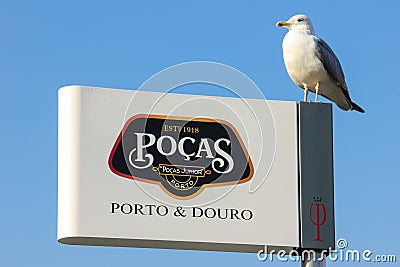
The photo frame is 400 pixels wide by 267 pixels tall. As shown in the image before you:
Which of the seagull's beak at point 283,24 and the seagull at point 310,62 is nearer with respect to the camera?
the seagull at point 310,62

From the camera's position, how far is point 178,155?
13141 mm

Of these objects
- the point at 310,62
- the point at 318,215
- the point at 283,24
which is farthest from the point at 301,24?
the point at 318,215

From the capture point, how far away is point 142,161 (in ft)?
42.9

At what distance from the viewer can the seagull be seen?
1427 centimetres

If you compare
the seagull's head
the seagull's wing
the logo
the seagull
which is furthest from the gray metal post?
the seagull's head

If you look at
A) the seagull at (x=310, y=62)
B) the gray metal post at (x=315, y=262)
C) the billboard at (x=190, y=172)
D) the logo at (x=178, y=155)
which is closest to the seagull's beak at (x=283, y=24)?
the seagull at (x=310, y=62)

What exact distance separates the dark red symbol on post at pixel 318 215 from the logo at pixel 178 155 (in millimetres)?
899

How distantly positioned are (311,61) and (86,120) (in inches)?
125

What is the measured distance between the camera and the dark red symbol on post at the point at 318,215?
1342 centimetres

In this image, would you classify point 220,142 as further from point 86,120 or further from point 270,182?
point 86,120

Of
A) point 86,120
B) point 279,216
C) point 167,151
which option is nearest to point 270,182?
point 279,216

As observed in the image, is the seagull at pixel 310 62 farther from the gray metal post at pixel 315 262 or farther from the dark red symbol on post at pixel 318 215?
the gray metal post at pixel 315 262

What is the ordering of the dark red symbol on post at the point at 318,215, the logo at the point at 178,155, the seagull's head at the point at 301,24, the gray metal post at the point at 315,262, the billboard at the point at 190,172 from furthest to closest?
the seagull's head at the point at 301,24 < the dark red symbol on post at the point at 318,215 < the gray metal post at the point at 315,262 < the logo at the point at 178,155 < the billboard at the point at 190,172

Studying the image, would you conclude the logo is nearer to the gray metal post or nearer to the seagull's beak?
the gray metal post
